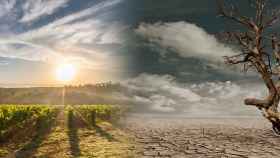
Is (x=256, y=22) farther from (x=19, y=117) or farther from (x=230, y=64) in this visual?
(x=19, y=117)

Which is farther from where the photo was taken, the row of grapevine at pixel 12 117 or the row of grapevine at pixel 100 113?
the row of grapevine at pixel 100 113

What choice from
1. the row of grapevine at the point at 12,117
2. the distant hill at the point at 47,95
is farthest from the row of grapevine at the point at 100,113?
the distant hill at the point at 47,95

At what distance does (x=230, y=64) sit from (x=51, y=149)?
7978mm

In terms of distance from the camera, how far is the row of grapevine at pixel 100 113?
23734mm

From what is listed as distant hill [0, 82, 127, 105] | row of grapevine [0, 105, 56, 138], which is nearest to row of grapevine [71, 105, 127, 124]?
row of grapevine [0, 105, 56, 138]

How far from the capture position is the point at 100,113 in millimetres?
25750

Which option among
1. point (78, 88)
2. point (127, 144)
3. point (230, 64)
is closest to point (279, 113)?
point (230, 64)

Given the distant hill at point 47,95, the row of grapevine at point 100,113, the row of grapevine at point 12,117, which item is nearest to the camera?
the row of grapevine at point 12,117

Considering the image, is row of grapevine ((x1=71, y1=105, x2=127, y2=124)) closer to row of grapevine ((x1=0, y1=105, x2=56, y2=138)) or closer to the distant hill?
row of grapevine ((x1=0, y1=105, x2=56, y2=138))

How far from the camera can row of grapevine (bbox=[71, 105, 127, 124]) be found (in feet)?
77.9

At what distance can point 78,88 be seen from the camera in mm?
95375

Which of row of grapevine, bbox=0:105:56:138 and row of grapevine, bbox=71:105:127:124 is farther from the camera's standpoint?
row of grapevine, bbox=71:105:127:124

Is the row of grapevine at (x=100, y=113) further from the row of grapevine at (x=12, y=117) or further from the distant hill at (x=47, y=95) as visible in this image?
the distant hill at (x=47, y=95)

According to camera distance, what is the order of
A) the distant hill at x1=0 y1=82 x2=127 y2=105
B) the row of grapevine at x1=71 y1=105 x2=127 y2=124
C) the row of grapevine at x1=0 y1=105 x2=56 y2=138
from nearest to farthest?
the row of grapevine at x1=0 y1=105 x2=56 y2=138 < the row of grapevine at x1=71 y1=105 x2=127 y2=124 < the distant hill at x1=0 y1=82 x2=127 y2=105
